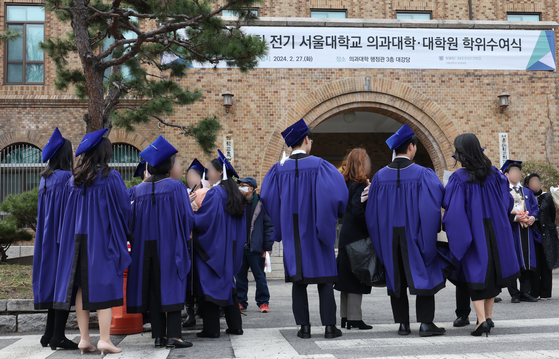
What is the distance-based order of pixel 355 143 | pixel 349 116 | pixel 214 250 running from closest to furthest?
pixel 214 250 < pixel 349 116 < pixel 355 143

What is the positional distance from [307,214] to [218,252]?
3.13 feet

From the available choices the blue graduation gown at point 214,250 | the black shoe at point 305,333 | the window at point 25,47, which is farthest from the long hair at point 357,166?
the window at point 25,47

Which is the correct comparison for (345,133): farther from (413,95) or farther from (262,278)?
(262,278)

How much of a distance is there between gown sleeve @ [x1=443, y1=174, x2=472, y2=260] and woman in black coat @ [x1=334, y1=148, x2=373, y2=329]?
0.85m

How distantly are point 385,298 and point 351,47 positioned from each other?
8408mm

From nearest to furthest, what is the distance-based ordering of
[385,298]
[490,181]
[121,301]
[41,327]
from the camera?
[121,301] < [490,181] < [41,327] < [385,298]

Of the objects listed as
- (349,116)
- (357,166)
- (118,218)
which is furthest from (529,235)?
(349,116)

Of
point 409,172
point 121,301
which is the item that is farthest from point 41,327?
point 409,172

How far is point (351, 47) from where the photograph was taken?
1488cm

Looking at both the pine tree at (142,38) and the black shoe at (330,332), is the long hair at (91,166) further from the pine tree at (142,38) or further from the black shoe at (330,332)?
the pine tree at (142,38)

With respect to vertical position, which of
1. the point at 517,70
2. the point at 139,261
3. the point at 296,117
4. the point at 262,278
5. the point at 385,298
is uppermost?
the point at 517,70

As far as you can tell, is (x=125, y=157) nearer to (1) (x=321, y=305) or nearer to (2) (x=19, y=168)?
(2) (x=19, y=168)

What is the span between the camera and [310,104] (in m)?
14.7

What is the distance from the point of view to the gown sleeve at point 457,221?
494 cm
